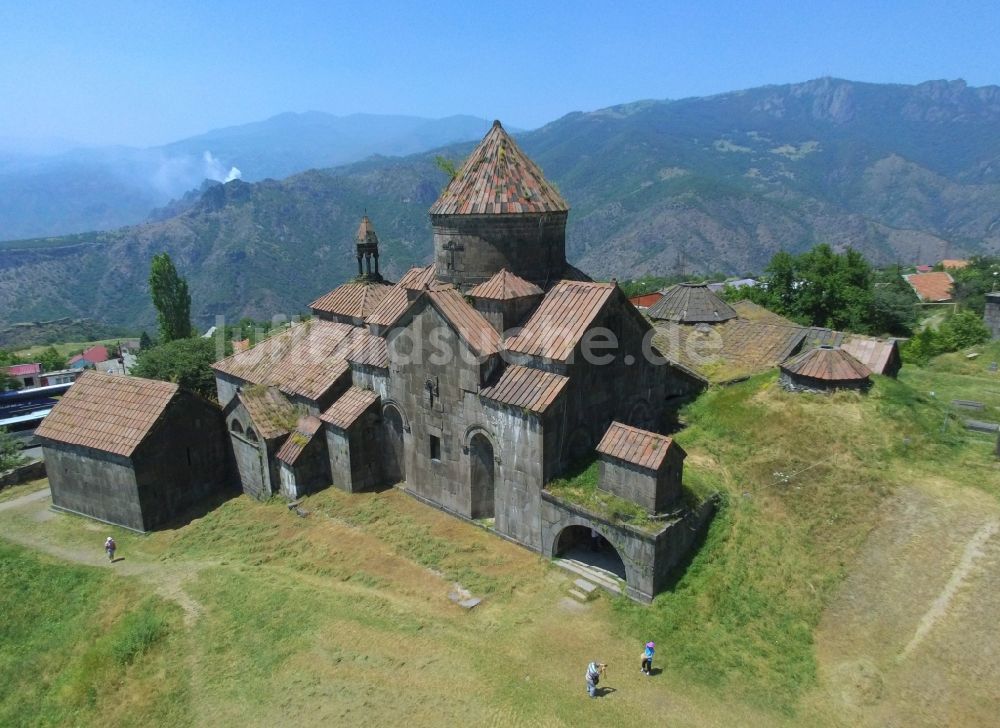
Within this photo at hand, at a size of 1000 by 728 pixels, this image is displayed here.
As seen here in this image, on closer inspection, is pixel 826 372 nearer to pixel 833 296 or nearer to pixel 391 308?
pixel 391 308

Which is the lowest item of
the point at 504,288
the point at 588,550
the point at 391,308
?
the point at 588,550

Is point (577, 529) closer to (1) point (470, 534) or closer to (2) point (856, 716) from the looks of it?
(1) point (470, 534)

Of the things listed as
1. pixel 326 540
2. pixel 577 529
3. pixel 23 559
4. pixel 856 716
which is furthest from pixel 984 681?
pixel 23 559

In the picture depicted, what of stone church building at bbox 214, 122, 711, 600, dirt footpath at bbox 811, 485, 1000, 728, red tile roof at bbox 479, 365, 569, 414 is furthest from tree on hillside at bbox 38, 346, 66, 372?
dirt footpath at bbox 811, 485, 1000, 728

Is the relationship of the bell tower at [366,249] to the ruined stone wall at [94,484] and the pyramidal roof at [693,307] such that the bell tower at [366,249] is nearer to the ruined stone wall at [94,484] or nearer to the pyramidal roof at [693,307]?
the ruined stone wall at [94,484]

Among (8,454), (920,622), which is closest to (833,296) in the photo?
(920,622)

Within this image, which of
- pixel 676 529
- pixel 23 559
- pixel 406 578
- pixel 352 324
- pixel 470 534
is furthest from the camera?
pixel 352 324

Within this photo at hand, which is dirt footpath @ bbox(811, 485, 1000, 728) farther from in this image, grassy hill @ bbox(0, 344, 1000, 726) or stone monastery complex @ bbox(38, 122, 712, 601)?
stone monastery complex @ bbox(38, 122, 712, 601)
